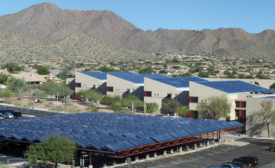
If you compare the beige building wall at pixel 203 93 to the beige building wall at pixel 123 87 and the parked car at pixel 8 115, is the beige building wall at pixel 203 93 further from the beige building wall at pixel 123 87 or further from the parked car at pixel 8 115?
the parked car at pixel 8 115

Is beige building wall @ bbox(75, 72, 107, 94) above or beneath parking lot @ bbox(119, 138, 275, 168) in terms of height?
above

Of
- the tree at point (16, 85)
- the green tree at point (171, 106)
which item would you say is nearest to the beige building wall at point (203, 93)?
the green tree at point (171, 106)

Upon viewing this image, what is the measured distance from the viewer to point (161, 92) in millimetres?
81000

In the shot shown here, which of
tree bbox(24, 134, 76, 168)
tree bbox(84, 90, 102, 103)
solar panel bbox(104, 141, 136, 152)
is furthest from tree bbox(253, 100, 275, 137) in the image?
tree bbox(84, 90, 102, 103)

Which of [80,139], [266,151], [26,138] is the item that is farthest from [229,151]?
[26,138]

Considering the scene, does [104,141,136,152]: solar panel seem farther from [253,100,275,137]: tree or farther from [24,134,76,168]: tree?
[253,100,275,137]: tree

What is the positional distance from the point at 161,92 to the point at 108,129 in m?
37.3

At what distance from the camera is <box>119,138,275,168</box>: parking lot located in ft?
126

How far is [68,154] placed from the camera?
3428cm

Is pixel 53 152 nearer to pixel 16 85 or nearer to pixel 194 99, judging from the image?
pixel 194 99

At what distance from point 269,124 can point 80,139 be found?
31.3 meters

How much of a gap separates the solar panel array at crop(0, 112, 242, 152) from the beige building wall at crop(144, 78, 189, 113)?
22.3m

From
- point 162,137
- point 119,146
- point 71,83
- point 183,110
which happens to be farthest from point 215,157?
point 71,83

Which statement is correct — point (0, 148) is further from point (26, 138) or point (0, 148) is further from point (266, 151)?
point (266, 151)
